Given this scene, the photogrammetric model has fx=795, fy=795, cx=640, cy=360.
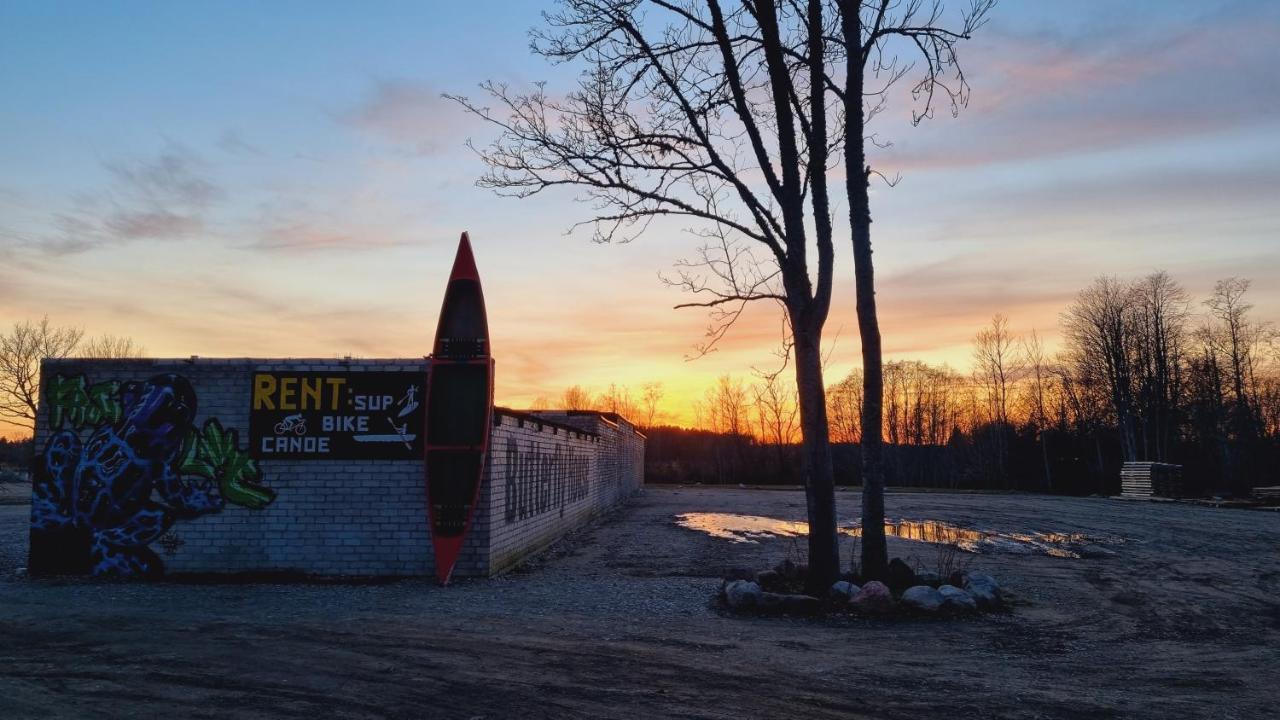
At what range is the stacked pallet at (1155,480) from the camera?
33438 millimetres

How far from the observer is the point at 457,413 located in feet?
35.6

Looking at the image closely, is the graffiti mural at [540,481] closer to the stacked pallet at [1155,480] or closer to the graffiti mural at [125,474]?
the graffiti mural at [125,474]

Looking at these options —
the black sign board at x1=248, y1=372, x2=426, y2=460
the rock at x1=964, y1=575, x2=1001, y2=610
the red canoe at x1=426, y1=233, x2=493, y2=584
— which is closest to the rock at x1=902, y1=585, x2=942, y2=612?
the rock at x1=964, y1=575, x2=1001, y2=610

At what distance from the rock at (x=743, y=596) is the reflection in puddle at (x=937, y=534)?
784 cm

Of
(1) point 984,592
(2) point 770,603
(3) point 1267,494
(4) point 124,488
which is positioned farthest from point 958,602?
(3) point 1267,494

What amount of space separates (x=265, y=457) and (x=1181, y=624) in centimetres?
1125

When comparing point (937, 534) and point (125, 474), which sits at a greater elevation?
point (125, 474)

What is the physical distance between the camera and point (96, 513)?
35.6 feet

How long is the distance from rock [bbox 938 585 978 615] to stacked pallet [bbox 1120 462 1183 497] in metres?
30.5

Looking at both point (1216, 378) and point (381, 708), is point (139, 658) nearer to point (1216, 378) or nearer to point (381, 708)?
point (381, 708)

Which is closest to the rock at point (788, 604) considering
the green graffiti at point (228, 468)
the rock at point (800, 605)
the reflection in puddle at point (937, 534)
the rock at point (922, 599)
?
the rock at point (800, 605)

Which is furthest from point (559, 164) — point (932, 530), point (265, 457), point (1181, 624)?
point (932, 530)

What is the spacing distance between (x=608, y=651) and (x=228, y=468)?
6.90 meters

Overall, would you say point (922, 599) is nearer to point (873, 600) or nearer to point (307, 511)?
point (873, 600)
